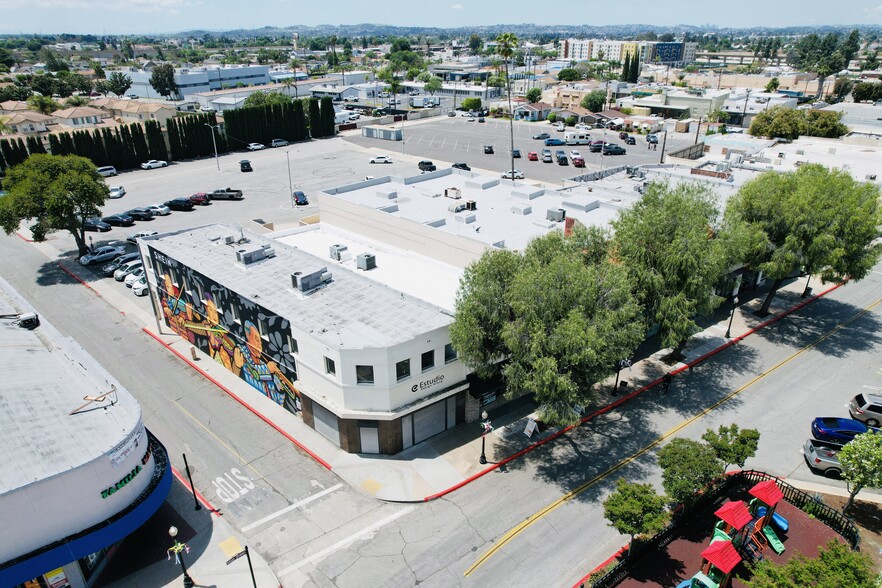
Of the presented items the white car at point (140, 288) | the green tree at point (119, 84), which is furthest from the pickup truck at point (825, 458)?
the green tree at point (119, 84)

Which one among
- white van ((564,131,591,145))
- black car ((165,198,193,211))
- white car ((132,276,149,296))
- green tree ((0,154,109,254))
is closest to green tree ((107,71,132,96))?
black car ((165,198,193,211))

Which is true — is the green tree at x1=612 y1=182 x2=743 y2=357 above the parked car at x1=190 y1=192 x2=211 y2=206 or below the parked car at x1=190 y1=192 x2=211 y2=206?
above

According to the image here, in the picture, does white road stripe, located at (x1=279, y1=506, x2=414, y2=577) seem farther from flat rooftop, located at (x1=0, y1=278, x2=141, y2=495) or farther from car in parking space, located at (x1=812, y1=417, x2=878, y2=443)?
car in parking space, located at (x1=812, y1=417, x2=878, y2=443)

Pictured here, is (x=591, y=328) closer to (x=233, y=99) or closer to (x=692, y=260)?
(x=692, y=260)

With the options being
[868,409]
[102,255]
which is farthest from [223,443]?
[868,409]

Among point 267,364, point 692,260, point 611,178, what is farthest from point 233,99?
point 692,260

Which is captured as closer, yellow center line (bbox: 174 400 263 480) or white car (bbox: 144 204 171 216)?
yellow center line (bbox: 174 400 263 480)

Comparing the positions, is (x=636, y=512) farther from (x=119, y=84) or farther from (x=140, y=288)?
(x=119, y=84)
